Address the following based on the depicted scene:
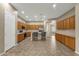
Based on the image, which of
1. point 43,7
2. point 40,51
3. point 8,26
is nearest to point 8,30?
point 8,26

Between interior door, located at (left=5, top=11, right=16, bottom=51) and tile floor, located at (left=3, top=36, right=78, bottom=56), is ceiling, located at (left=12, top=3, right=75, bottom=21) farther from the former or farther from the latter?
tile floor, located at (left=3, top=36, right=78, bottom=56)

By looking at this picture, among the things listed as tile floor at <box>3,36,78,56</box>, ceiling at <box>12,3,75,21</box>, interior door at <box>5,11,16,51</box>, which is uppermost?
ceiling at <box>12,3,75,21</box>

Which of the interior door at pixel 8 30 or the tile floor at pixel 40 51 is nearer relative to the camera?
the tile floor at pixel 40 51

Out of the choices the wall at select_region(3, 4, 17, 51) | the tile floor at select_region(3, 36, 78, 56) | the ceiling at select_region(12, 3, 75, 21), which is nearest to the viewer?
the tile floor at select_region(3, 36, 78, 56)

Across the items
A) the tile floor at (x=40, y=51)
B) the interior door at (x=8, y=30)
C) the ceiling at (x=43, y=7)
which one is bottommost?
the tile floor at (x=40, y=51)

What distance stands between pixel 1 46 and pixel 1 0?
159 inches

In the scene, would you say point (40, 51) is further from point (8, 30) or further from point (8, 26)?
point (8, 26)

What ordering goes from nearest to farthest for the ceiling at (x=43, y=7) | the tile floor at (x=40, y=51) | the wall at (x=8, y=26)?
the tile floor at (x=40, y=51) < the wall at (x=8, y=26) < the ceiling at (x=43, y=7)

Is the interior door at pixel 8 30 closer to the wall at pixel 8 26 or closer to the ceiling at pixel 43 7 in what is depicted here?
the wall at pixel 8 26

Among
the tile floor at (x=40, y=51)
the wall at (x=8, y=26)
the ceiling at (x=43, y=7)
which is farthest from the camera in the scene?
the ceiling at (x=43, y=7)

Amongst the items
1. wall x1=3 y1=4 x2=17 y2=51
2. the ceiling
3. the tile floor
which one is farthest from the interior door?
the ceiling

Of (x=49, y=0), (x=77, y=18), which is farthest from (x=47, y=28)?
(x=49, y=0)

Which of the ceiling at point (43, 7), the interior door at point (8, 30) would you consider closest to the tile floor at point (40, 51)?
the interior door at point (8, 30)

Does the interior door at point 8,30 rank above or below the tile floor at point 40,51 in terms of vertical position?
above
